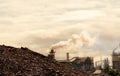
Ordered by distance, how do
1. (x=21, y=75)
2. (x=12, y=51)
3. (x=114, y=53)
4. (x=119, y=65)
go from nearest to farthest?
(x=21, y=75) < (x=12, y=51) < (x=119, y=65) < (x=114, y=53)

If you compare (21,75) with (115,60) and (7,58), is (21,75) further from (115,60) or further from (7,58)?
(115,60)

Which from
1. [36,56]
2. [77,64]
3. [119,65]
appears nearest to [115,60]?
[119,65]

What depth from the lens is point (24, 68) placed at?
1745 cm

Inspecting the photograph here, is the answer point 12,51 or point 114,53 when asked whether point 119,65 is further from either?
point 12,51

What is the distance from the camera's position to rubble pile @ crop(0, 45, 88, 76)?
17.0 m

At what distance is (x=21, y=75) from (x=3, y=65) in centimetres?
148

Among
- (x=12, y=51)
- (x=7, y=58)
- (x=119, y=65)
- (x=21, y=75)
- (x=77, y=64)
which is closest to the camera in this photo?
(x=21, y=75)

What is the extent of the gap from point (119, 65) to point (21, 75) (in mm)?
91373

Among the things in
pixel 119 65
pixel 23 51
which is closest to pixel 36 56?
pixel 23 51

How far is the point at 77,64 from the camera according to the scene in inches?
3570

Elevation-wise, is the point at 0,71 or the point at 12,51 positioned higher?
the point at 12,51

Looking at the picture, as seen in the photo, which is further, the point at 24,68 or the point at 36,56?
the point at 36,56

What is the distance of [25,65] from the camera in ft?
58.7

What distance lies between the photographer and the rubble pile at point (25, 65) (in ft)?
55.9
